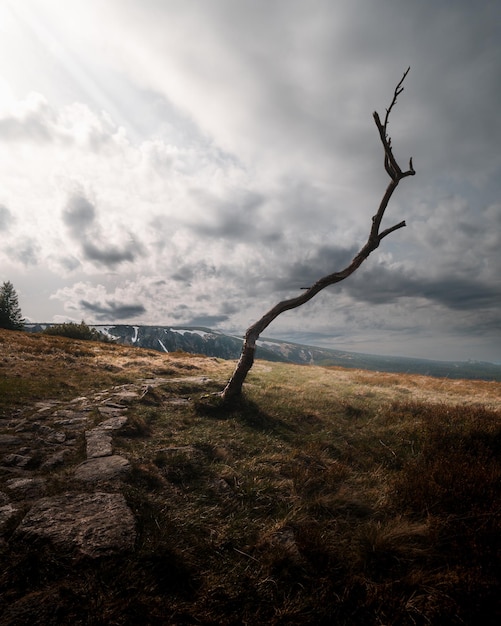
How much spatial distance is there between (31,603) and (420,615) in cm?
359

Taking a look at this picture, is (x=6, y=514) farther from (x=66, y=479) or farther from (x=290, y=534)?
(x=290, y=534)

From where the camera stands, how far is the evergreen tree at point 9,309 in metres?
48.2

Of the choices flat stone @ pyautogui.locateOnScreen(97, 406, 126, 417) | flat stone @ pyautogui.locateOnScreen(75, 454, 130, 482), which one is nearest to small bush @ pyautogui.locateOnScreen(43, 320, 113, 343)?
flat stone @ pyautogui.locateOnScreen(97, 406, 126, 417)

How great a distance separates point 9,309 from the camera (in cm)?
4997

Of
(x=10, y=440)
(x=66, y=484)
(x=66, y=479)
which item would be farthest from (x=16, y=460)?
(x=66, y=484)

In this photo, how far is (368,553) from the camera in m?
3.43

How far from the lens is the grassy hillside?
8.81 ft

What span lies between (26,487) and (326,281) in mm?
Answer: 10565

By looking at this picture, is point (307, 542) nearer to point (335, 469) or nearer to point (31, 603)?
point (335, 469)

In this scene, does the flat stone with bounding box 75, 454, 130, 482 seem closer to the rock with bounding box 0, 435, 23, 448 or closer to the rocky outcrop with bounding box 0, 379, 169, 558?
the rocky outcrop with bounding box 0, 379, 169, 558

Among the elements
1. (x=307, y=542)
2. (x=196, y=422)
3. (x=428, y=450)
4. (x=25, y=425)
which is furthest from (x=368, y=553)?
(x=25, y=425)

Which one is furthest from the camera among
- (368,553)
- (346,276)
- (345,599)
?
(346,276)

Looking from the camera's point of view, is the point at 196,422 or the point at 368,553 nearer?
the point at 368,553

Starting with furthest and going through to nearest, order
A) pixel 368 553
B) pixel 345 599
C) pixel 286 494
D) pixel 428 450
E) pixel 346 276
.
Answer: pixel 346 276, pixel 428 450, pixel 286 494, pixel 368 553, pixel 345 599
